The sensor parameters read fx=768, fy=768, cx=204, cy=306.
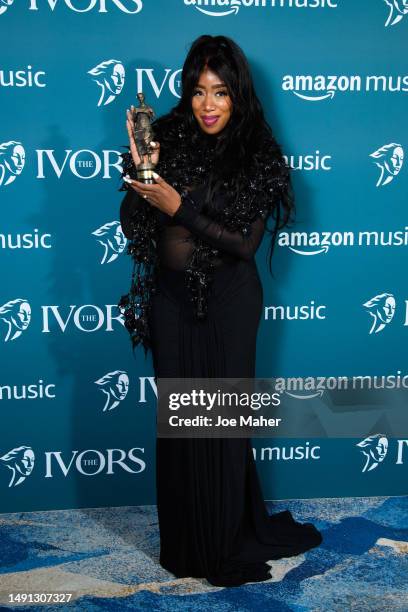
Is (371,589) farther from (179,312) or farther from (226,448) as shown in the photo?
(179,312)

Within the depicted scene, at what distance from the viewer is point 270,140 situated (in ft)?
8.70

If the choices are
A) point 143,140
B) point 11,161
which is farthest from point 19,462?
point 143,140

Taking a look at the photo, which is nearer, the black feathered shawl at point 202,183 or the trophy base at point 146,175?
the trophy base at point 146,175

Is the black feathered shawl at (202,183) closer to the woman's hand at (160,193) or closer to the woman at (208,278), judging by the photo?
the woman at (208,278)

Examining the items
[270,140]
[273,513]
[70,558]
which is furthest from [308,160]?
[70,558]

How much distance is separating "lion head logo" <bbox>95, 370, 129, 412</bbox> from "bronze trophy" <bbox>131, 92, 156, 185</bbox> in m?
1.17

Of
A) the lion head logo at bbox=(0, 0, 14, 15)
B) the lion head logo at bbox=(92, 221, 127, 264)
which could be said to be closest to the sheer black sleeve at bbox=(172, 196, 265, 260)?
the lion head logo at bbox=(92, 221, 127, 264)

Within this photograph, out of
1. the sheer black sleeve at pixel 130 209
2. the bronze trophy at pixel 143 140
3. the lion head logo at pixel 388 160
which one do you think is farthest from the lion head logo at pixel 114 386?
the lion head logo at pixel 388 160

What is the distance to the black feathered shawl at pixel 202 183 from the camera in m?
2.54

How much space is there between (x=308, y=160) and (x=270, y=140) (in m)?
0.50

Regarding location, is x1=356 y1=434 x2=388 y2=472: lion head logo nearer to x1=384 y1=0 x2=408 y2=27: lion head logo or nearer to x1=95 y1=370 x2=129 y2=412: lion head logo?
x1=95 y1=370 x2=129 y2=412: lion head logo

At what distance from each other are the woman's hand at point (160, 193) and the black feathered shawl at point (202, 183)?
0.59 ft

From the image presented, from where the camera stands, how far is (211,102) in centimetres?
250

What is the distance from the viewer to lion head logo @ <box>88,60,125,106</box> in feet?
9.71
